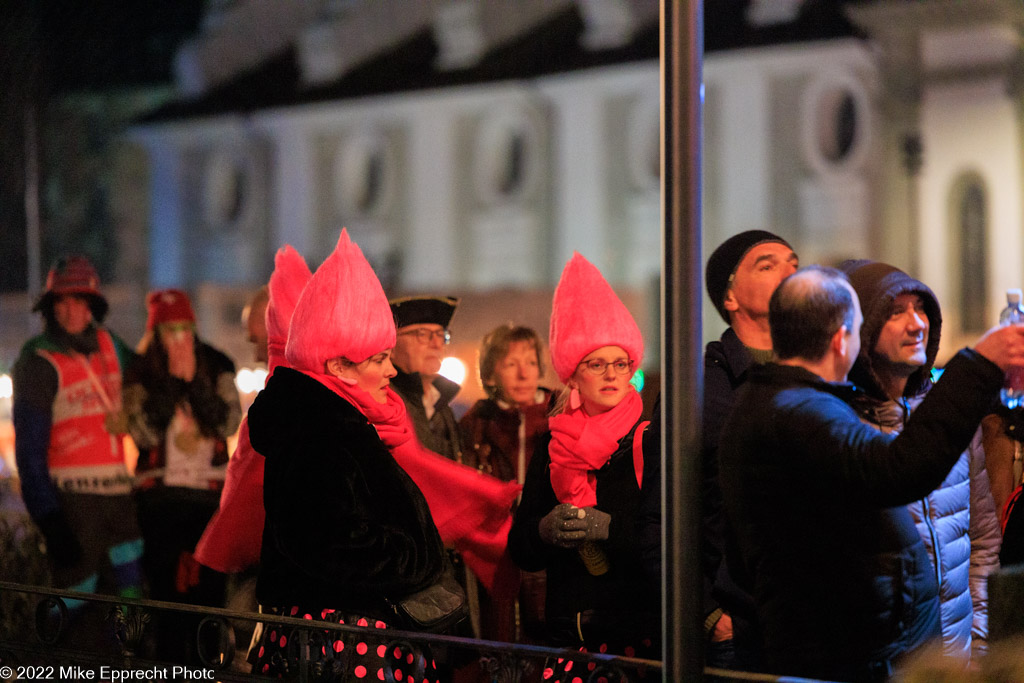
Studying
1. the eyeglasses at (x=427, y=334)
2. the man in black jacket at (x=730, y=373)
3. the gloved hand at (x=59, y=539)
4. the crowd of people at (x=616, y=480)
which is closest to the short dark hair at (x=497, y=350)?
the crowd of people at (x=616, y=480)

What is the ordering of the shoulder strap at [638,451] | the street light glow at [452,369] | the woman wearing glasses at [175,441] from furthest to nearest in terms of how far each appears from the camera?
the woman wearing glasses at [175,441], the street light glow at [452,369], the shoulder strap at [638,451]

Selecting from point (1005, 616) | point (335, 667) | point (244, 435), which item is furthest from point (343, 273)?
point (1005, 616)

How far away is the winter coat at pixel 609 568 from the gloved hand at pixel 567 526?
5 cm

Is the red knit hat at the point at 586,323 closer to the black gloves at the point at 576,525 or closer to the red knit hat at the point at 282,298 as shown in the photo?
the black gloves at the point at 576,525

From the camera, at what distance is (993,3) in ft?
61.2

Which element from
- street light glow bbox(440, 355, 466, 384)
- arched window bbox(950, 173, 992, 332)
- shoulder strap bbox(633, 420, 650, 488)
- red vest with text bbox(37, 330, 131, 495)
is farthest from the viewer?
arched window bbox(950, 173, 992, 332)

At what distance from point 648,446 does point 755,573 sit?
670 millimetres

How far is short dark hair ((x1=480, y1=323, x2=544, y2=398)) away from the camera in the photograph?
14.7 ft

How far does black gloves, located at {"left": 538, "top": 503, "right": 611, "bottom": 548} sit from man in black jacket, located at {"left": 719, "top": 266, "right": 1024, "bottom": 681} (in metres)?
0.72

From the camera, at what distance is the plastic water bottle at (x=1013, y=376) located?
10.4ft

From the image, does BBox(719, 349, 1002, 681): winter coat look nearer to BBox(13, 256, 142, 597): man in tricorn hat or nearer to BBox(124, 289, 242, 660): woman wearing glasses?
BBox(124, 289, 242, 660): woman wearing glasses

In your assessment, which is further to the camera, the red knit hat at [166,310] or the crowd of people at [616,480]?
the red knit hat at [166,310]

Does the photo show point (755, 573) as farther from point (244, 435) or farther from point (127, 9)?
point (127, 9)

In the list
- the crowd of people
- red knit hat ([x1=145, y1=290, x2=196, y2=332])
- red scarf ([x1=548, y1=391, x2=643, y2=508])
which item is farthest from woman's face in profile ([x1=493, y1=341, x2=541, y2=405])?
red knit hat ([x1=145, y1=290, x2=196, y2=332])
